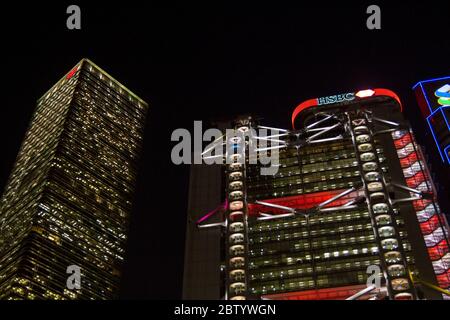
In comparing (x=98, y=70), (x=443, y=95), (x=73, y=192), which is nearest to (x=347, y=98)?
(x=443, y=95)

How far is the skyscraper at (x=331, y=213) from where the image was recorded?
68694mm

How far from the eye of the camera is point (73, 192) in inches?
5330

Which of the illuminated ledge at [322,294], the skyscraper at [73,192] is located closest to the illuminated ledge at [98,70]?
the skyscraper at [73,192]

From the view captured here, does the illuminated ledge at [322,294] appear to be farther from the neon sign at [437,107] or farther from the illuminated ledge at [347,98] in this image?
the illuminated ledge at [347,98]

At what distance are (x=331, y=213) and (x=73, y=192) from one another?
6945 centimetres

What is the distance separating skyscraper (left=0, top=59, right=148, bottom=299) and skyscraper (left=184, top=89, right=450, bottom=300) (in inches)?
1727

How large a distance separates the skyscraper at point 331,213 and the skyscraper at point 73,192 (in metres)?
43.9

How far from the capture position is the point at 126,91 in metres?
178

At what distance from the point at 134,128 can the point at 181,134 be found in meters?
83.0

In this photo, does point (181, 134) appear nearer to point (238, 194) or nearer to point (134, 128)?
point (238, 194)

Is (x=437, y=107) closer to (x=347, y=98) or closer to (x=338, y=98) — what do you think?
(x=347, y=98)

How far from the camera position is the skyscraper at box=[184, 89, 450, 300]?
68694 mm

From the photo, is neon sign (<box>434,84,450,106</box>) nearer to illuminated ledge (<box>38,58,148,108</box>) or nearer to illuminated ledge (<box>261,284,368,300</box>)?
illuminated ledge (<box>261,284,368,300</box>)
